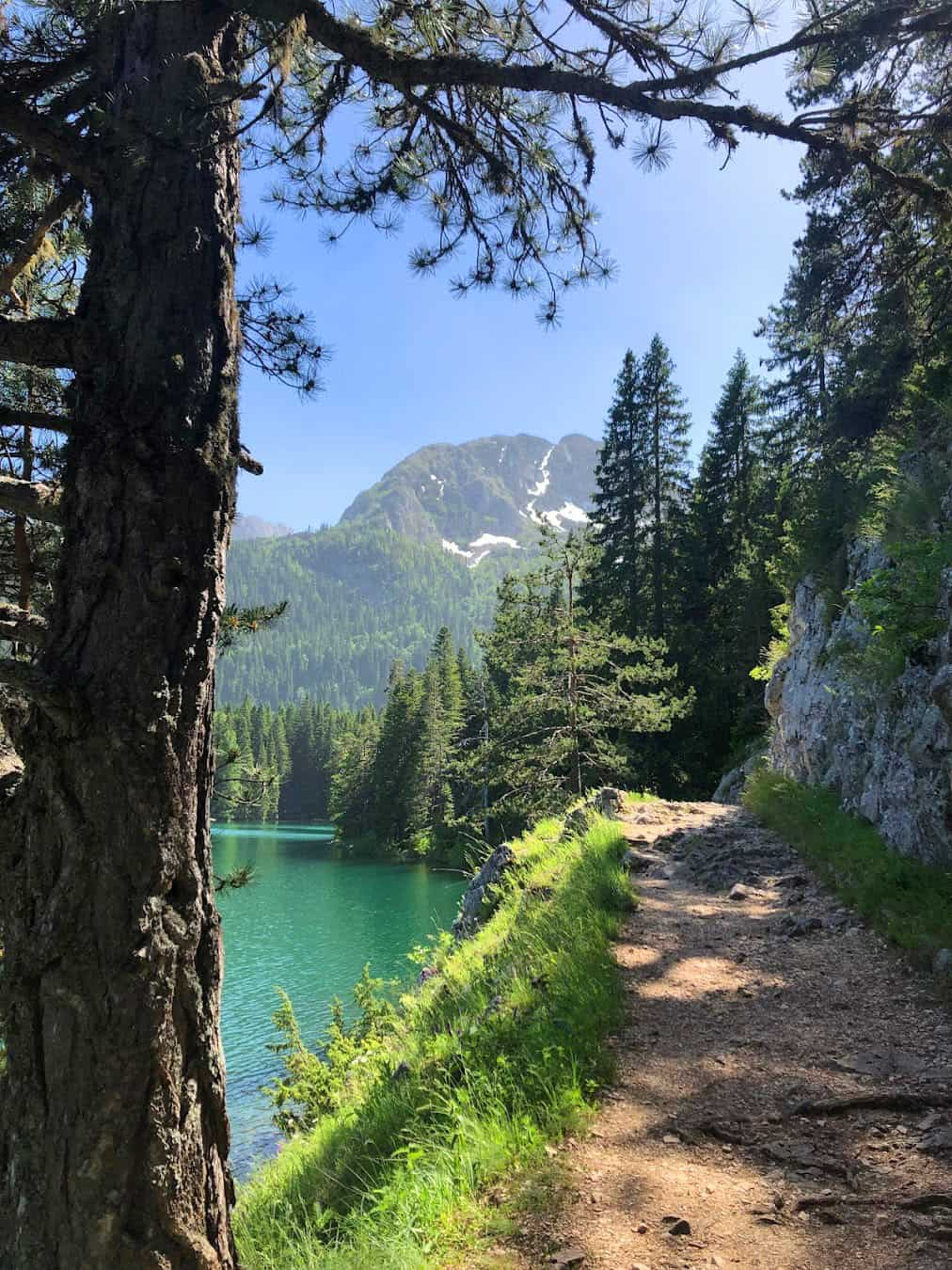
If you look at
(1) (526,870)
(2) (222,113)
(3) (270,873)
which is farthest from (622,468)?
(3) (270,873)

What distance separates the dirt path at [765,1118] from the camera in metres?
2.54

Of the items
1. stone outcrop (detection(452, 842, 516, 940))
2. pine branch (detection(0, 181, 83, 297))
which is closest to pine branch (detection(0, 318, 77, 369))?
pine branch (detection(0, 181, 83, 297))

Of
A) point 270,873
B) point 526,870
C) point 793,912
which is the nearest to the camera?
point 793,912

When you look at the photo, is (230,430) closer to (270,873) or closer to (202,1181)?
(202,1181)

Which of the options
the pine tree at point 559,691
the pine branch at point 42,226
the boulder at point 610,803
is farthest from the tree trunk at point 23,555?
the pine tree at point 559,691

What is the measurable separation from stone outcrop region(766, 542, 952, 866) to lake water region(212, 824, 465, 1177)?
5387 mm

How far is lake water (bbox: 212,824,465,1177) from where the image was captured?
1367cm

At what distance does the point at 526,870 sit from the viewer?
9133 millimetres

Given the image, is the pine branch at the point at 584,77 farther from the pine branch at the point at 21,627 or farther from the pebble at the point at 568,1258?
the pebble at the point at 568,1258

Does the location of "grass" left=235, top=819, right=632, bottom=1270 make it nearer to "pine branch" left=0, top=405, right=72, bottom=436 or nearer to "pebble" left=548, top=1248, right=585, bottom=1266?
"pebble" left=548, top=1248, right=585, bottom=1266

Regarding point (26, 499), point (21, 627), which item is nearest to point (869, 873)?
point (21, 627)

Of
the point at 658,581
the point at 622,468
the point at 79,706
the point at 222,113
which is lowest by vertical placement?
the point at 79,706

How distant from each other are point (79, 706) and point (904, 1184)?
11.3 ft

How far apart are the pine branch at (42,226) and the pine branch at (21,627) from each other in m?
1.59
